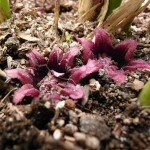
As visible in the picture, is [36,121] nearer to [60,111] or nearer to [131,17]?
[60,111]

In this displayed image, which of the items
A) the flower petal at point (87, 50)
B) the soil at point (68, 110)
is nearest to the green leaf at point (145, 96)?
the soil at point (68, 110)

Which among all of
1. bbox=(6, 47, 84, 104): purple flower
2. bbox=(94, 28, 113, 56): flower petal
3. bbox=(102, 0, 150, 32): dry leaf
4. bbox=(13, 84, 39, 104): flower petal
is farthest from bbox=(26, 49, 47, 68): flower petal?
bbox=(102, 0, 150, 32): dry leaf

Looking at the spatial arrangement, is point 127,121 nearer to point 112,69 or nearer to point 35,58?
point 112,69

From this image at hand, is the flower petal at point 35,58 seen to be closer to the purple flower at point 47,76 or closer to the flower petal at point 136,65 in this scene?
the purple flower at point 47,76

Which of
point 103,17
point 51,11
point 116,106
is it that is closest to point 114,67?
point 116,106

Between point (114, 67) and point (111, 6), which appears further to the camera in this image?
point (111, 6)
